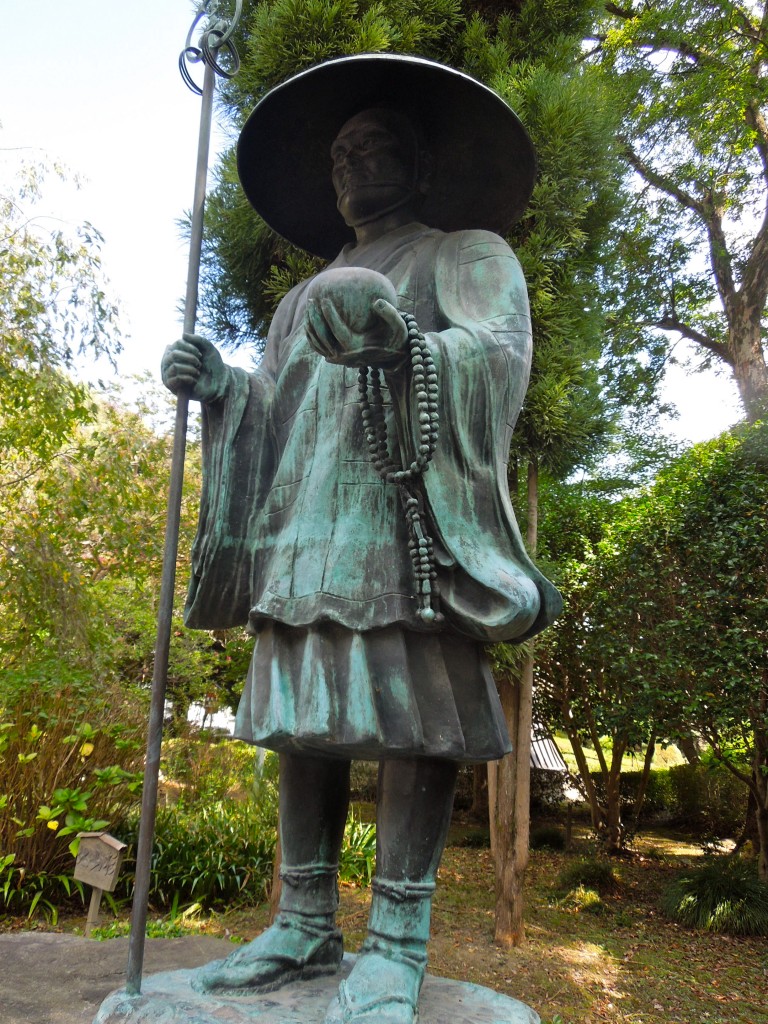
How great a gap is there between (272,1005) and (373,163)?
8.23 ft

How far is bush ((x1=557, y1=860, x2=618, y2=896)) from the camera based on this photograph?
8320 mm

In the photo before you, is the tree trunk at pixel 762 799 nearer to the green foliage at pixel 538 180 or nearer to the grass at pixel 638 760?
the green foliage at pixel 538 180

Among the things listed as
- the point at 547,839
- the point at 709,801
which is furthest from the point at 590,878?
the point at 709,801

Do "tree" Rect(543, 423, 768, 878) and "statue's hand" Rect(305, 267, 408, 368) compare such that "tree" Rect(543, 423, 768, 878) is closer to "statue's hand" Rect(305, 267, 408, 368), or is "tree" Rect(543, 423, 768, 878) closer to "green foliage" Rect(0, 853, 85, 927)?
"green foliage" Rect(0, 853, 85, 927)

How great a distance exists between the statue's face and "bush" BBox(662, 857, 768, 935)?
717 centimetres

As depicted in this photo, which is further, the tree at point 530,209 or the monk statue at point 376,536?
the tree at point 530,209

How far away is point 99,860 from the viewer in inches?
232

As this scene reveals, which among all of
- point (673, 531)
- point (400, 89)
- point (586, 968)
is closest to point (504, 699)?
point (586, 968)

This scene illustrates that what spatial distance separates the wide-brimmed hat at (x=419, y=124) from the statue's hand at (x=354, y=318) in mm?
998

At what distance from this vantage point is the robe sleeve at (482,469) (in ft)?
6.86

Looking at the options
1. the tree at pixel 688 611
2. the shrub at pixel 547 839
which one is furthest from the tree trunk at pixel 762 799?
the shrub at pixel 547 839

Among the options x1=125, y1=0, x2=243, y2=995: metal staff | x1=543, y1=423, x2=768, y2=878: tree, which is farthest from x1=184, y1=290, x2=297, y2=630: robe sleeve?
x1=543, y1=423, x2=768, y2=878: tree

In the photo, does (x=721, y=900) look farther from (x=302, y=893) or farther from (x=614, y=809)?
(x=302, y=893)

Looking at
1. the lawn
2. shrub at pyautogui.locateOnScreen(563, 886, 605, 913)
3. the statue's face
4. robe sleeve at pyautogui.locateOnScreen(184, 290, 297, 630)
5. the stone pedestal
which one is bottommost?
the lawn
